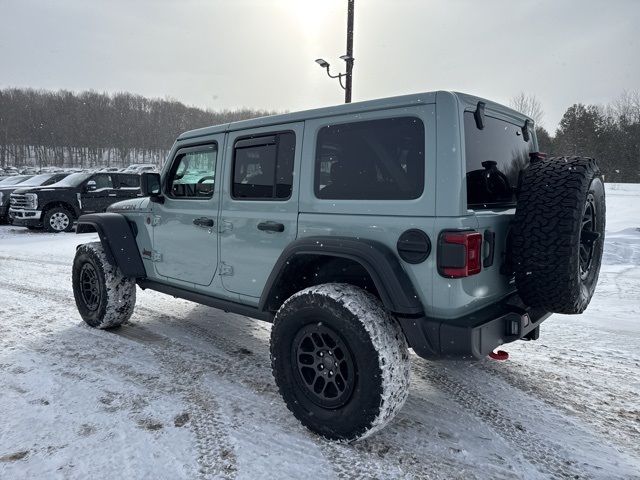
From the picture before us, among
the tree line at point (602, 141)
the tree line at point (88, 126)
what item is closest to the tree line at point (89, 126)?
the tree line at point (88, 126)

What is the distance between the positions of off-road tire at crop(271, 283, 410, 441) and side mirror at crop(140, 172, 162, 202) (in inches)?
80.0

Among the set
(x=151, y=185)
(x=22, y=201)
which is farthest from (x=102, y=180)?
(x=151, y=185)

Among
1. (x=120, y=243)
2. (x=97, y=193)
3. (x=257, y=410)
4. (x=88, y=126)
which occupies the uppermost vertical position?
(x=88, y=126)

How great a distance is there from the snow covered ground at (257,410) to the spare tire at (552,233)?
0.84 metres

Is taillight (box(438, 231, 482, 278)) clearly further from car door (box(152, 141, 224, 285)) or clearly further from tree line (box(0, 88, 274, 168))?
tree line (box(0, 88, 274, 168))

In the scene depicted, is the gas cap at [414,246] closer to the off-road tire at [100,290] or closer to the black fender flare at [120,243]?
the black fender flare at [120,243]

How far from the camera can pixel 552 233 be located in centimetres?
233

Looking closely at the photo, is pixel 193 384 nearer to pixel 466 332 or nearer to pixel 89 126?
pixel 466 332

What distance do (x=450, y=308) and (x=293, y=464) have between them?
1182 mm

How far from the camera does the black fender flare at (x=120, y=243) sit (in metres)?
4.17

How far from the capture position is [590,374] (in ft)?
11.1

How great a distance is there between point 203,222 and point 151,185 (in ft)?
2.61

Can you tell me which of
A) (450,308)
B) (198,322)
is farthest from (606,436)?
(198,322)

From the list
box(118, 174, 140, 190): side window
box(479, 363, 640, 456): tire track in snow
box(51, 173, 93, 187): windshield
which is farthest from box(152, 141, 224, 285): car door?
box(51, 173, 93, 187): windshield
